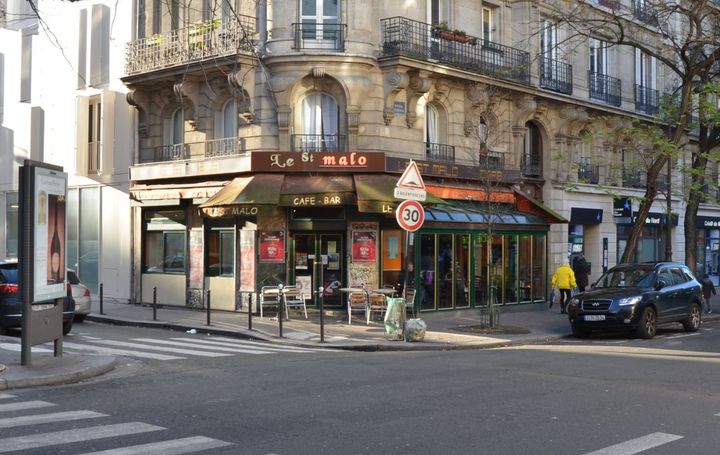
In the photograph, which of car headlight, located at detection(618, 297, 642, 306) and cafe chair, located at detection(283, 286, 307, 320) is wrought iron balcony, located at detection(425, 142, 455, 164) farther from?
car headlight, located at detection(618, 297, 642, 306)

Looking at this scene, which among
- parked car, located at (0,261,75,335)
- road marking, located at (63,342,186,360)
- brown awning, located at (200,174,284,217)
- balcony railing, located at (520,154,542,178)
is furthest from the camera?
balcony railing, located at (520,154,542,178)

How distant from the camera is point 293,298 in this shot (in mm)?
21297

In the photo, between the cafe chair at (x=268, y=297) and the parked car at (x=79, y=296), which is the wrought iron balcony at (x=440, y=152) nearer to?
the cafe chair at (x=268, y=297)

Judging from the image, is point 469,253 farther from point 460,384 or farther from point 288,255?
point 460,384

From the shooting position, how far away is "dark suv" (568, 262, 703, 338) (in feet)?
58.1

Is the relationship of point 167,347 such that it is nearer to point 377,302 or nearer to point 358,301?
point 358,301

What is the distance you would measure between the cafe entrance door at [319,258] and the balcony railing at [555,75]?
9869mm

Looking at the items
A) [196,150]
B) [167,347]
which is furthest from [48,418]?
[196,150]

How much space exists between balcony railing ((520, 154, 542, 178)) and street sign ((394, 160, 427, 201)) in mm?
11425

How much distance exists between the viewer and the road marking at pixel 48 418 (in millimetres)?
7639

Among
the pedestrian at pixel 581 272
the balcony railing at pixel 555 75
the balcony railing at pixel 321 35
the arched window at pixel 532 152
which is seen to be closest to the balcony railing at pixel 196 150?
the balcony railing at pixel 321 35

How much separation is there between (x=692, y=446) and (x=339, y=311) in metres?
15.1

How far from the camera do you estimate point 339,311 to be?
21656mm

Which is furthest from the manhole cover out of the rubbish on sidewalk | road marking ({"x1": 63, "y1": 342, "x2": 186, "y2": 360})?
road marking ({"x1": 63, "y1": 342, "x2": 186, "y2": 360})
